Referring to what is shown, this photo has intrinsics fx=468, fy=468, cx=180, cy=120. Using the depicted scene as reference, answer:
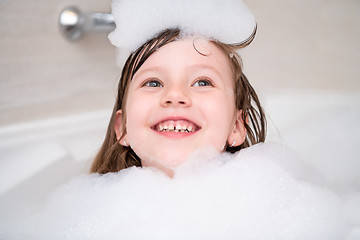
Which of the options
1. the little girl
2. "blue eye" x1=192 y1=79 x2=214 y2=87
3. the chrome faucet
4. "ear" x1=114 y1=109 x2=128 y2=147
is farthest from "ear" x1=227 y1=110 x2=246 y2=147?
the chrome faucet

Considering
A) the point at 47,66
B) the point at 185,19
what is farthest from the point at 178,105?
the point at 47,66

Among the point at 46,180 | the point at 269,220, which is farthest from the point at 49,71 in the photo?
the point at 269,220

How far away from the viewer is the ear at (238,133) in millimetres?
1182

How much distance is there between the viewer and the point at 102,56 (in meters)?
1.58

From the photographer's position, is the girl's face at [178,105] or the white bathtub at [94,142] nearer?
the girl's face at [178,105]

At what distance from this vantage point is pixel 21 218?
1054 mm

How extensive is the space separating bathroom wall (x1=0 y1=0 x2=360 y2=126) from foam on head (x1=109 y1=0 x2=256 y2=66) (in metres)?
0.41

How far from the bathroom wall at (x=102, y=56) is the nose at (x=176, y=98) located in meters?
0.59

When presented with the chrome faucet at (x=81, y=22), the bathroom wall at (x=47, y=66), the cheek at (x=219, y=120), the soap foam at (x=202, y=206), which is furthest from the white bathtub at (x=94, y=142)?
the cheek at (x=219, y=120)

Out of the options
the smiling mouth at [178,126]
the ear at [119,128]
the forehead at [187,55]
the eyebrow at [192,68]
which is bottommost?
the ear at [119,128]

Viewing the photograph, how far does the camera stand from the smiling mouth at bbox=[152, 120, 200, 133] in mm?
1067

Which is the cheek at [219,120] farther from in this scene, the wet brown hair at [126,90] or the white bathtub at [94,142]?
the white bathtub at [94,142]

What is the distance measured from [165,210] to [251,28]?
504mm

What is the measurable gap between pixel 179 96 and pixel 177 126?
0.25ft
